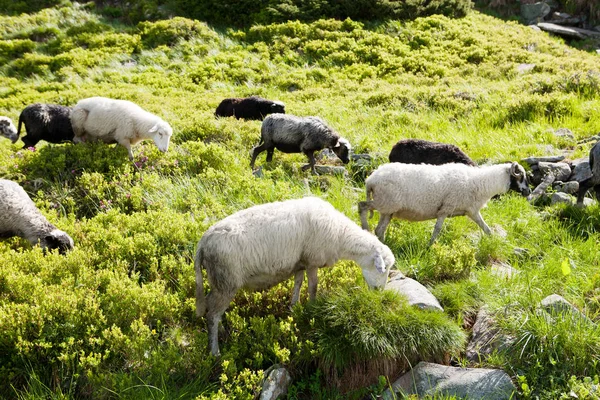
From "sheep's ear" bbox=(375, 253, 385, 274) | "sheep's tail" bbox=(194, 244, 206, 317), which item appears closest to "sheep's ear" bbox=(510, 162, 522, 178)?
"sheep's ear" bbox=(375, 253, 385, 274)

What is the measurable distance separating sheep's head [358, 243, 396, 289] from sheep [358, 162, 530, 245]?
1485 millimetres

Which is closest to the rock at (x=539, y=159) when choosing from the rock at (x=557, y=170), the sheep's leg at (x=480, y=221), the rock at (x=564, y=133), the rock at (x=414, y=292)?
the rock at (x=557, y=170)

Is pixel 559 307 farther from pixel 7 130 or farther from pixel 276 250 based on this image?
pixel 7 130

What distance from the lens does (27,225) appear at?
655 centimetres

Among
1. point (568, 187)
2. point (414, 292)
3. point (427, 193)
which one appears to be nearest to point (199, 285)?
point (414, 292)

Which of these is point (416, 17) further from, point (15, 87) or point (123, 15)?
point (15, 87)

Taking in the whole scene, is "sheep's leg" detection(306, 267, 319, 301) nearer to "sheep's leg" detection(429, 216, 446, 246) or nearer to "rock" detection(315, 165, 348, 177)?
"sheep's leg" detection(429, 216, 446, 246)

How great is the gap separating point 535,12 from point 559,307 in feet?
82.3

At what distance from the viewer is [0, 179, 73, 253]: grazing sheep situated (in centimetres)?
638

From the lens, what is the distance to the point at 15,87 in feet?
53.5

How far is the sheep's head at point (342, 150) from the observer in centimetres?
992

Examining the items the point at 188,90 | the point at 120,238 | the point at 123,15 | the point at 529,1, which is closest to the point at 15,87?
the point at 188,90

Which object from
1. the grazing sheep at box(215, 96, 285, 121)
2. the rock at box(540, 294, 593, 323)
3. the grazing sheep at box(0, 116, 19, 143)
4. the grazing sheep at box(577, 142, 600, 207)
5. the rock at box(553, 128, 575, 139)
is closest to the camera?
the rock at box(540, 294, 593, 323)

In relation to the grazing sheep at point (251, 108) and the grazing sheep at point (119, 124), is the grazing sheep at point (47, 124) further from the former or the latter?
the grazing sheep at point (251, 108)
